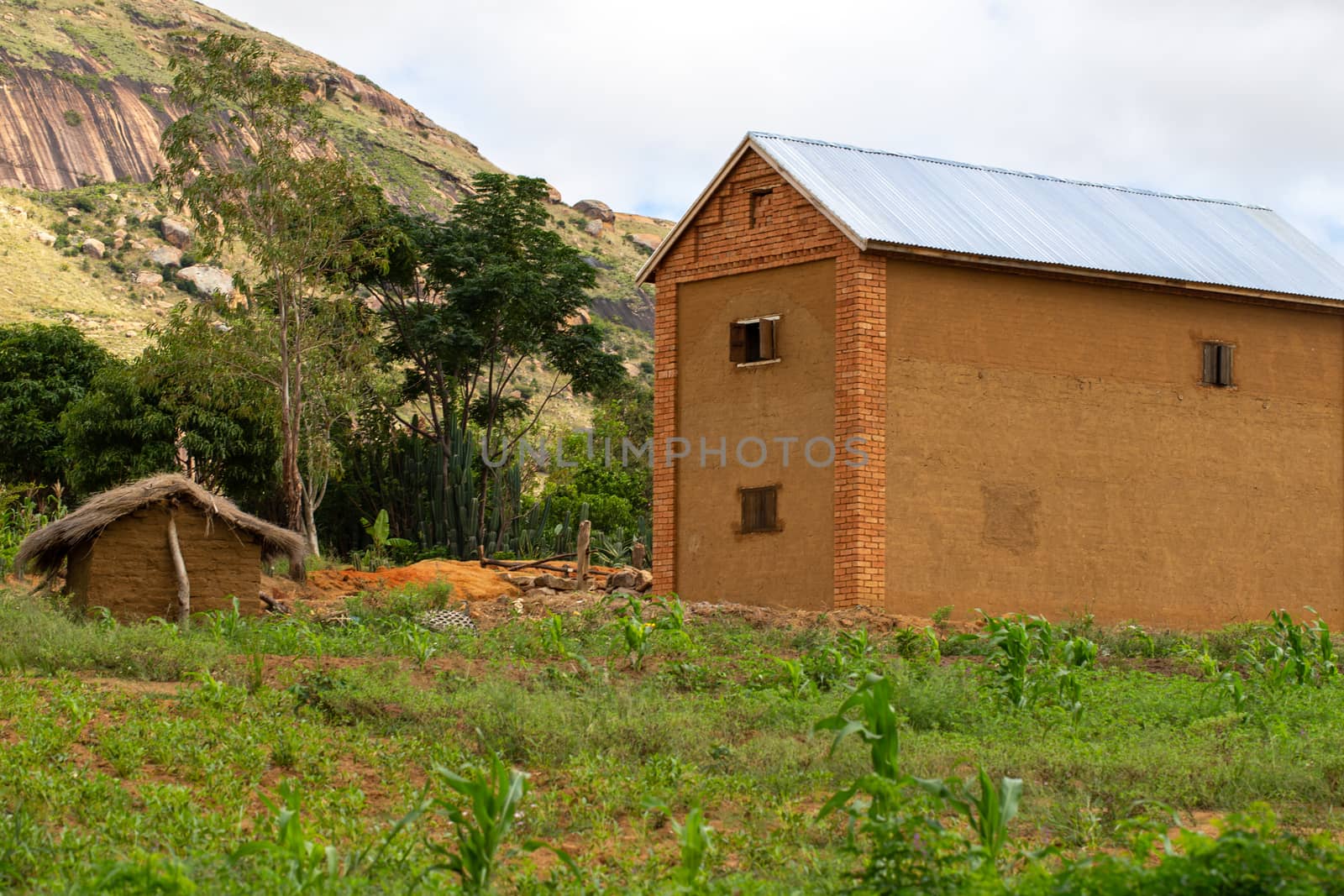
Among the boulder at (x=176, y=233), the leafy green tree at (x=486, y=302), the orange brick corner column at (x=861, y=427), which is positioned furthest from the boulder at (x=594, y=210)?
the orange brick corner column at (x=861, y=427)

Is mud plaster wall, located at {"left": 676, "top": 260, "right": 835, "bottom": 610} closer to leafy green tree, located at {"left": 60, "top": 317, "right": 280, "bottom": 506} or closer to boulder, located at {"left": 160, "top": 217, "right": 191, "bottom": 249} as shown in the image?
leafy green tree, located at {"left": 60, "top": 317, "right": 280, "bottom": 506}

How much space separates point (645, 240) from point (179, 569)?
8246cm

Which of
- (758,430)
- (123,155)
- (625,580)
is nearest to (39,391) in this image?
(625,580)

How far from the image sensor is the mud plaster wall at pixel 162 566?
1727 cm

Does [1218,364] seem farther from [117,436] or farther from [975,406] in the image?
[117,436]

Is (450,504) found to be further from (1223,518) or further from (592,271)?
(1223,518)

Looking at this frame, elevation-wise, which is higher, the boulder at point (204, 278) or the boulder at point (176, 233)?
the boulder at point (176, 233)

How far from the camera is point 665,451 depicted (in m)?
21.8

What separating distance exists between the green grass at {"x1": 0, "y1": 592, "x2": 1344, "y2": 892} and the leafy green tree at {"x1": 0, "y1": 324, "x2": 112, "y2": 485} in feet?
72.7

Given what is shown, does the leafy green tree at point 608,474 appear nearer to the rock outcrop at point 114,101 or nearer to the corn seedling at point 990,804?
the rock outcrop at point 114,101

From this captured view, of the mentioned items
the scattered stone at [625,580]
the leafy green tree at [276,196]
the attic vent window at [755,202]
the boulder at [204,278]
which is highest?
the boulder at [204,278]

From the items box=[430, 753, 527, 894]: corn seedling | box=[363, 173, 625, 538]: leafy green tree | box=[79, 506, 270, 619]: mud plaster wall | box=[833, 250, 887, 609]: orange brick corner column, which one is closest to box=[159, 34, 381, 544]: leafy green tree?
box=[363, 173, 625, 538]: leafy green tree

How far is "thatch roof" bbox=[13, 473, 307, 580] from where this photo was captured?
17156 mm

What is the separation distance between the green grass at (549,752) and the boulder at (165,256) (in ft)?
179
